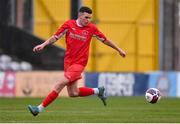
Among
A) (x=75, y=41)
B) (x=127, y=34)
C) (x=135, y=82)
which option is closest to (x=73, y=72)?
(x=75, y=41)

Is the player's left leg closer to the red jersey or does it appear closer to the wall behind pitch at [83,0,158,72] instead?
the red jersey

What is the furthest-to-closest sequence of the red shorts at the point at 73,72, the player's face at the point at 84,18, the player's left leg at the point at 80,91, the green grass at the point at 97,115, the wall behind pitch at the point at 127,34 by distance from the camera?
1. the wall behind pitch at the point at 127,34
2. the player's left leg at the point at 80,91
3. the player's face at the point at 84,18
4. the red shorts at the point at 73,72
5. the green grass at the point at 97,115

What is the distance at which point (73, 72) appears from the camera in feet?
51.3

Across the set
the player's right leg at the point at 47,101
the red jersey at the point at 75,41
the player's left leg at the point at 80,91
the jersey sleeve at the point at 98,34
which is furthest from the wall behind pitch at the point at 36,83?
the player's right leg at the point at 47,101

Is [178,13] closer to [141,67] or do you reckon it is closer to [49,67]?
[141,67]

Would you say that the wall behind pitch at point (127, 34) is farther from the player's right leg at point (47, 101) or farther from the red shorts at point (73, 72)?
the player's right leg at point (47, 101)

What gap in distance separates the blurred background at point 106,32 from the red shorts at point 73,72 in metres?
18.9

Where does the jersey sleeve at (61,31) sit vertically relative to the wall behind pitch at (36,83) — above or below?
above

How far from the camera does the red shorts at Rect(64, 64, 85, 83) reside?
15606 mm

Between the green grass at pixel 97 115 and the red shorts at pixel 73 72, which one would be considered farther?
the red shorts at pixel 73 72

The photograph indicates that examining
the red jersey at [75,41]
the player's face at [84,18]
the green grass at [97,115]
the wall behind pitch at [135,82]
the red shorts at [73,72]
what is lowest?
the green grass at [97,115]

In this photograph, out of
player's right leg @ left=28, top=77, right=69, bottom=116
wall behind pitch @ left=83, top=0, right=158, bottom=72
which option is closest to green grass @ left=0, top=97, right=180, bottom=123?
player's right leg @ left=28, top=77, right=69, bottom=116

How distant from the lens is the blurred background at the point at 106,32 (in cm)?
3572

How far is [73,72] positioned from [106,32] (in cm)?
2222
